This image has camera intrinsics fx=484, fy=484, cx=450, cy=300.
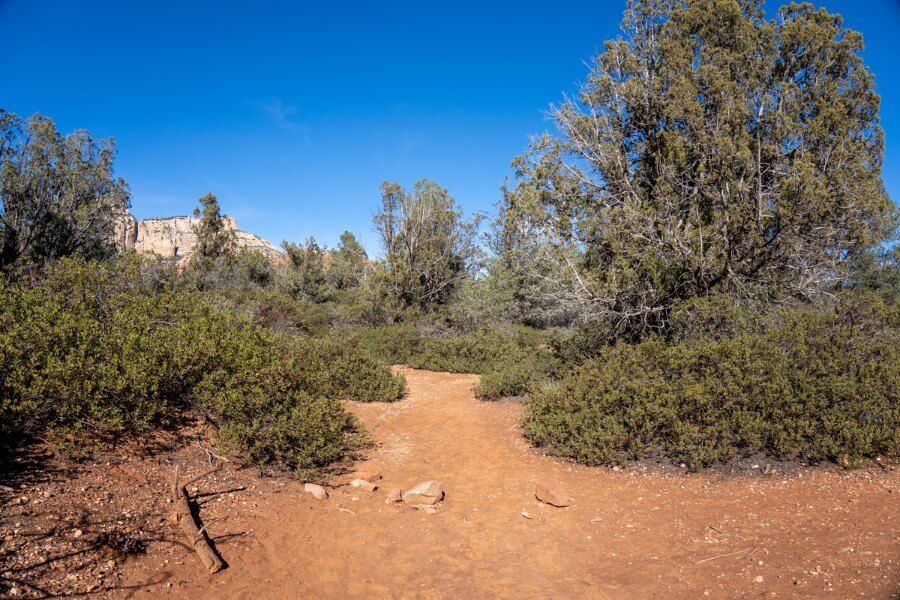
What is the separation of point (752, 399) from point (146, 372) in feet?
24.7

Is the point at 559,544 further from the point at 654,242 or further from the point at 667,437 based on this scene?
the point at 654,242

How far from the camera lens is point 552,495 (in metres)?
A: 5.79

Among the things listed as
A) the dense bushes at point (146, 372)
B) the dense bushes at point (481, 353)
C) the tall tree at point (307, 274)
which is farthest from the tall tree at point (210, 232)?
the dense bushes at point (146, 372)

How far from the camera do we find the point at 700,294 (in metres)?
9.06

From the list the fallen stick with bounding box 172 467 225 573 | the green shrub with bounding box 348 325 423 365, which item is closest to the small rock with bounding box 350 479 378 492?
the fallen stick with bounding box 172 467 225 573

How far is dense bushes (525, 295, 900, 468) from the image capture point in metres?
6.04

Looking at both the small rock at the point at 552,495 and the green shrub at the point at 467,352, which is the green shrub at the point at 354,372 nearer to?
Answer: the green shrub at the point at 467,352

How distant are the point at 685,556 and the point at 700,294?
19.1 feet

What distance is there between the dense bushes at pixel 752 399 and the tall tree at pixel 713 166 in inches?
58.3

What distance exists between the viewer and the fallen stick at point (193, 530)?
4.01m

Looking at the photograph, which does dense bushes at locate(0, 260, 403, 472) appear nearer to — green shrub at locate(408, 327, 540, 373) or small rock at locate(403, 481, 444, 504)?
small rock at locate(403, 481, 444, 504)

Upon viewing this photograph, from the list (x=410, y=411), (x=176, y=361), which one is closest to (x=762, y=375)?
(x=410, y=411)

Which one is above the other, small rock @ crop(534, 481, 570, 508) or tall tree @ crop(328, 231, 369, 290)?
tall tree @ crop(328, 231, 369, 290)

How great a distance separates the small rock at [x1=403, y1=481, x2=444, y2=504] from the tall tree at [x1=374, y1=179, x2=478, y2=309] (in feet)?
46.6
